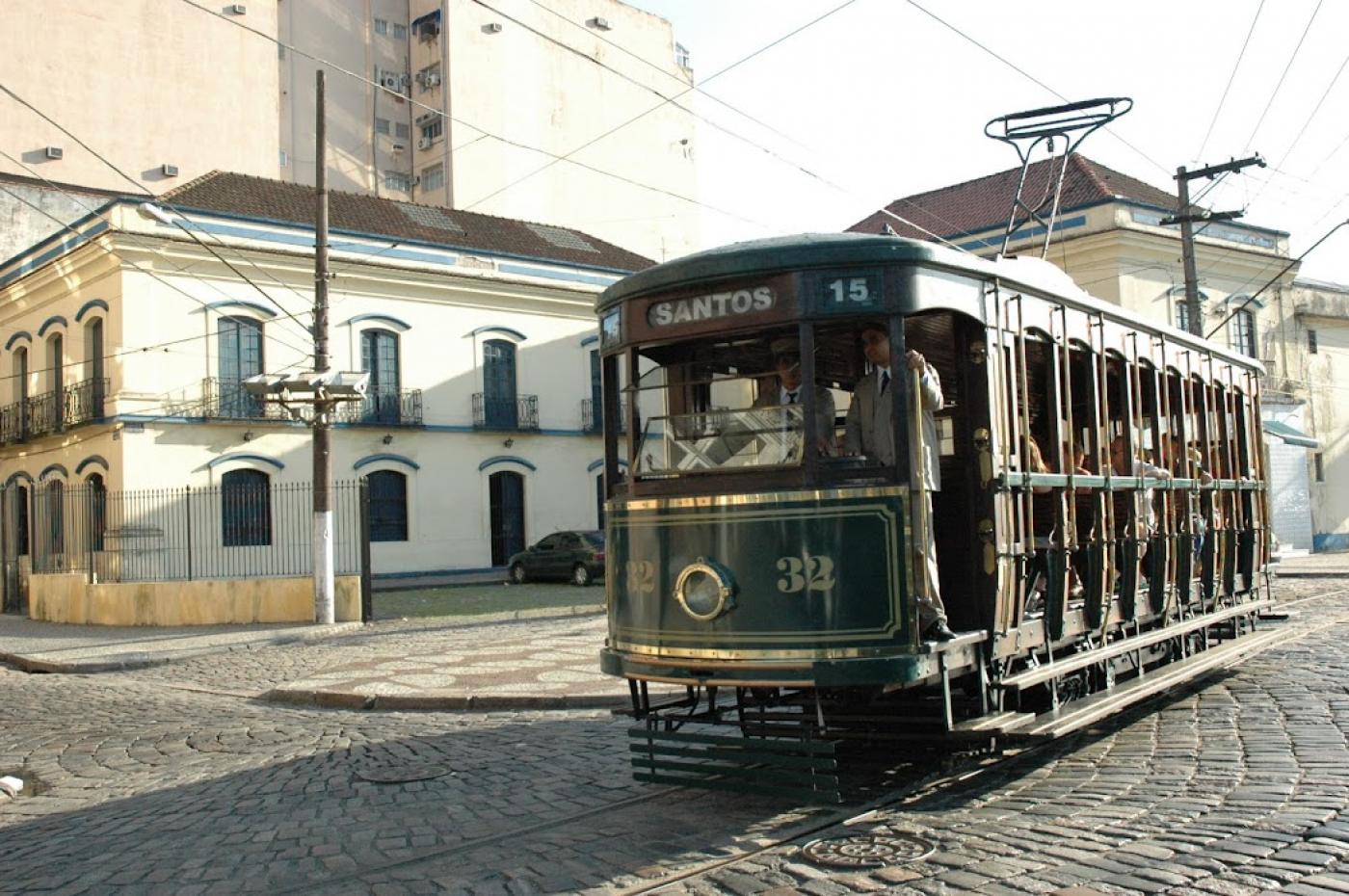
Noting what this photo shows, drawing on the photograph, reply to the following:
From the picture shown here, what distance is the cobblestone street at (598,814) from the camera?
5.64 m


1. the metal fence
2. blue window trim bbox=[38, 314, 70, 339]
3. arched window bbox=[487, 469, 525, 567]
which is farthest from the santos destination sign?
arched window bbox=[487, 469, 525, 567]

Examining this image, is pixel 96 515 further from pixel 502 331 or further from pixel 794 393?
pixel 794 393

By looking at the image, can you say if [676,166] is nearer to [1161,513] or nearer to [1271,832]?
[1161,513]

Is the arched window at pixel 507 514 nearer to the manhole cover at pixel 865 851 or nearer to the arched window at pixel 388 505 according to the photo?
the arched window at pixel 388 505

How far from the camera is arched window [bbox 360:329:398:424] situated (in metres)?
32.4

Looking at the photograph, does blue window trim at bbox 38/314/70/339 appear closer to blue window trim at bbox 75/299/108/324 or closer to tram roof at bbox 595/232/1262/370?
blue window trim at bbox 75/299/108/324

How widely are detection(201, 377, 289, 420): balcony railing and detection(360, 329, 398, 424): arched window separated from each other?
265 cm

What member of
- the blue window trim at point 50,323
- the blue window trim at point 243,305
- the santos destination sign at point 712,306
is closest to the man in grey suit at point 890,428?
the santos destination sign at point 712,306

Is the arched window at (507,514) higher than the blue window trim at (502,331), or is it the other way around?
the blue window trim at (502,331)

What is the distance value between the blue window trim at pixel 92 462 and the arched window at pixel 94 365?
108 centimetres

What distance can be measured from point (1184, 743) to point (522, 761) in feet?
14.7

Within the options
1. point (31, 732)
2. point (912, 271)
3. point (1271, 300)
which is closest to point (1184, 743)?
point (912, 271)

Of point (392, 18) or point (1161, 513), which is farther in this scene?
point (392, 18)

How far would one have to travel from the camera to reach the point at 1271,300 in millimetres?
39062
